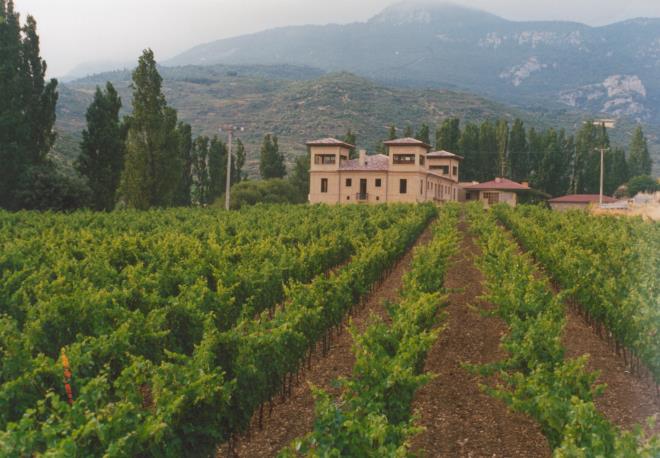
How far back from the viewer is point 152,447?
19.4ft

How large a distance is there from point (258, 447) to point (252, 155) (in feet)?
369

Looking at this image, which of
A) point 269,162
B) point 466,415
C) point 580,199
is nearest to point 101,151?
point 269,162

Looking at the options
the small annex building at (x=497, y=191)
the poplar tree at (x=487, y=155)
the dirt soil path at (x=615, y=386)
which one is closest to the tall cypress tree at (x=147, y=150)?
the dirt soil path at (x=615, y=386)

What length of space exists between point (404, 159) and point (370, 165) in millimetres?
3455

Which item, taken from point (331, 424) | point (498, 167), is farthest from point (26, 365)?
point (498, 167)

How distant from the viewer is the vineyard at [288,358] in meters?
5.82

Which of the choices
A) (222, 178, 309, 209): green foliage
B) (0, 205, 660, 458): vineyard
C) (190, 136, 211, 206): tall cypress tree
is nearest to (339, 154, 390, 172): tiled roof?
(222, 178, 309, 209): green foliage

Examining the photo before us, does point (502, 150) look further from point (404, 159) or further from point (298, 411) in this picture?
point (298, 411)

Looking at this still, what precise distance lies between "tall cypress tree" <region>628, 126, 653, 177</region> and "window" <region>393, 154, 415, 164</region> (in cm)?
4375

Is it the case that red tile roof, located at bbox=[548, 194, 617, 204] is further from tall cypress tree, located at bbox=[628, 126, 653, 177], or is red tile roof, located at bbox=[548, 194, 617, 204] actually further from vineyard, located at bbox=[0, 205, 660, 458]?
vineyard, located at bbox=[0, 205, 660, 458]

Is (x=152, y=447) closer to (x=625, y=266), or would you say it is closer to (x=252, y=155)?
(x=625, y=266)

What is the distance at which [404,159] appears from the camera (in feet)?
207

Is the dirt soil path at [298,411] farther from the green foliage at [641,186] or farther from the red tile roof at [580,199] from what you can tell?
the green foliage at [641,186]

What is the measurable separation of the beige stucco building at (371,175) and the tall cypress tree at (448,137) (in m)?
17.0
